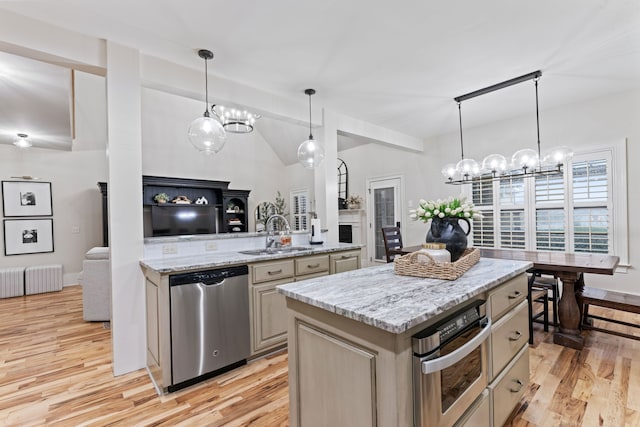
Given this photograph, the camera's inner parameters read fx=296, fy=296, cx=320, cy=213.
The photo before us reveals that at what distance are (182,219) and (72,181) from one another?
6.84 ft

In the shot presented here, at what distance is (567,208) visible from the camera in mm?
4125

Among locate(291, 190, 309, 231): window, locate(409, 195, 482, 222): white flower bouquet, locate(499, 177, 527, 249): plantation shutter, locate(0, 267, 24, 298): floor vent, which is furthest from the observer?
locate(291, 190, 309, 231): window

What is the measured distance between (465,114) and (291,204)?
5.18m

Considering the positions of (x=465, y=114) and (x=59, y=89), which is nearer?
(x=59, y=89)

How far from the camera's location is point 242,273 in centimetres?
245

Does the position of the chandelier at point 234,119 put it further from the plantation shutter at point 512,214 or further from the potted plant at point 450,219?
the plantation shutter at point 512,214

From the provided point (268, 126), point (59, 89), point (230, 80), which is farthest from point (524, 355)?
point (268, 126)

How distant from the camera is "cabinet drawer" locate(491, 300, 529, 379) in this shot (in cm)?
151

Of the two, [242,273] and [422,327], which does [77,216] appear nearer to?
[242,273]

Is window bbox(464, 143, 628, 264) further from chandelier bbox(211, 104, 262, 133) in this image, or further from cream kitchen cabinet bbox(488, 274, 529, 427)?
chandelier bbox(211, 104, 262, 133)

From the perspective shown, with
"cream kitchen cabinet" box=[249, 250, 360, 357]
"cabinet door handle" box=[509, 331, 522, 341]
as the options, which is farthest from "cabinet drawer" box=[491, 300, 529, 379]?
"cream kitchen cabinet" box=[249, 250, 360, 357]

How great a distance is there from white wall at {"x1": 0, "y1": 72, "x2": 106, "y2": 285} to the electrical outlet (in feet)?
13.1

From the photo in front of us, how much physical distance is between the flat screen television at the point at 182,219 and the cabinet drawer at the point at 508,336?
613 cm

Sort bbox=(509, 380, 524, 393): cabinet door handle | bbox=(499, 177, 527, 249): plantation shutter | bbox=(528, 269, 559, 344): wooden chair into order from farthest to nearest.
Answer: bbox=(499, 177, 527, 249): plantation shutter, bbox=(528, 269, 559, 344): wooden chair, bbox=(509, 380, 524, 393): cabinet door handle
